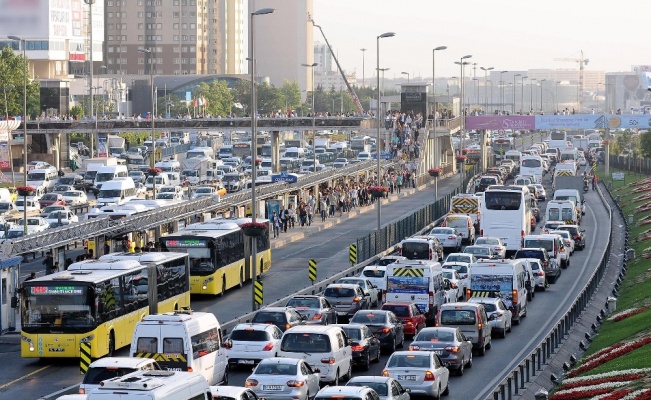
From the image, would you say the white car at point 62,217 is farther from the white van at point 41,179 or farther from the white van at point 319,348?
the white van at point 319,348

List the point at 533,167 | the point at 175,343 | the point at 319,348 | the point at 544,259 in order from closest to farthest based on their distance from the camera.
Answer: the point at 175,343, the point at 319,348, the point at 544,259, the point at 533,167

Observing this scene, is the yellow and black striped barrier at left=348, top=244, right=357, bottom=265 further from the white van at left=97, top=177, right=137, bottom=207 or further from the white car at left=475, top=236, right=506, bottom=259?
the white van at left=97, top=177, right=137, bottom=207

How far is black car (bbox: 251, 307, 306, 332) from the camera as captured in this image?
38.8 metres

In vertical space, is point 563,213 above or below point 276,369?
below

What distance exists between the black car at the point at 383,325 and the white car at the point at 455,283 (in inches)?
334

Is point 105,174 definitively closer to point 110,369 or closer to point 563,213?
point 563,213

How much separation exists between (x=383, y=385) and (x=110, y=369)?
5330mm

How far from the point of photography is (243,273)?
55.7 metres

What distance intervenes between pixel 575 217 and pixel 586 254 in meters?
7.77

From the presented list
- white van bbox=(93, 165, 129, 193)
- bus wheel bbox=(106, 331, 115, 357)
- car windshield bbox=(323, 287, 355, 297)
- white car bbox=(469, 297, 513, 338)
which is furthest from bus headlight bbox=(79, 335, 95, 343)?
white van bbox=(93, 165, 129, 193)

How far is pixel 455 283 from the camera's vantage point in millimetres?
49375

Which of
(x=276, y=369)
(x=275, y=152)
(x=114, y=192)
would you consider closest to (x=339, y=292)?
(x=276, y=369)

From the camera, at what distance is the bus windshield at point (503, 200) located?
66.4 metres

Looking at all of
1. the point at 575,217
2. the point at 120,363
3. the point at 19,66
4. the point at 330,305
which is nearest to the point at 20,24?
the point at 19,66
